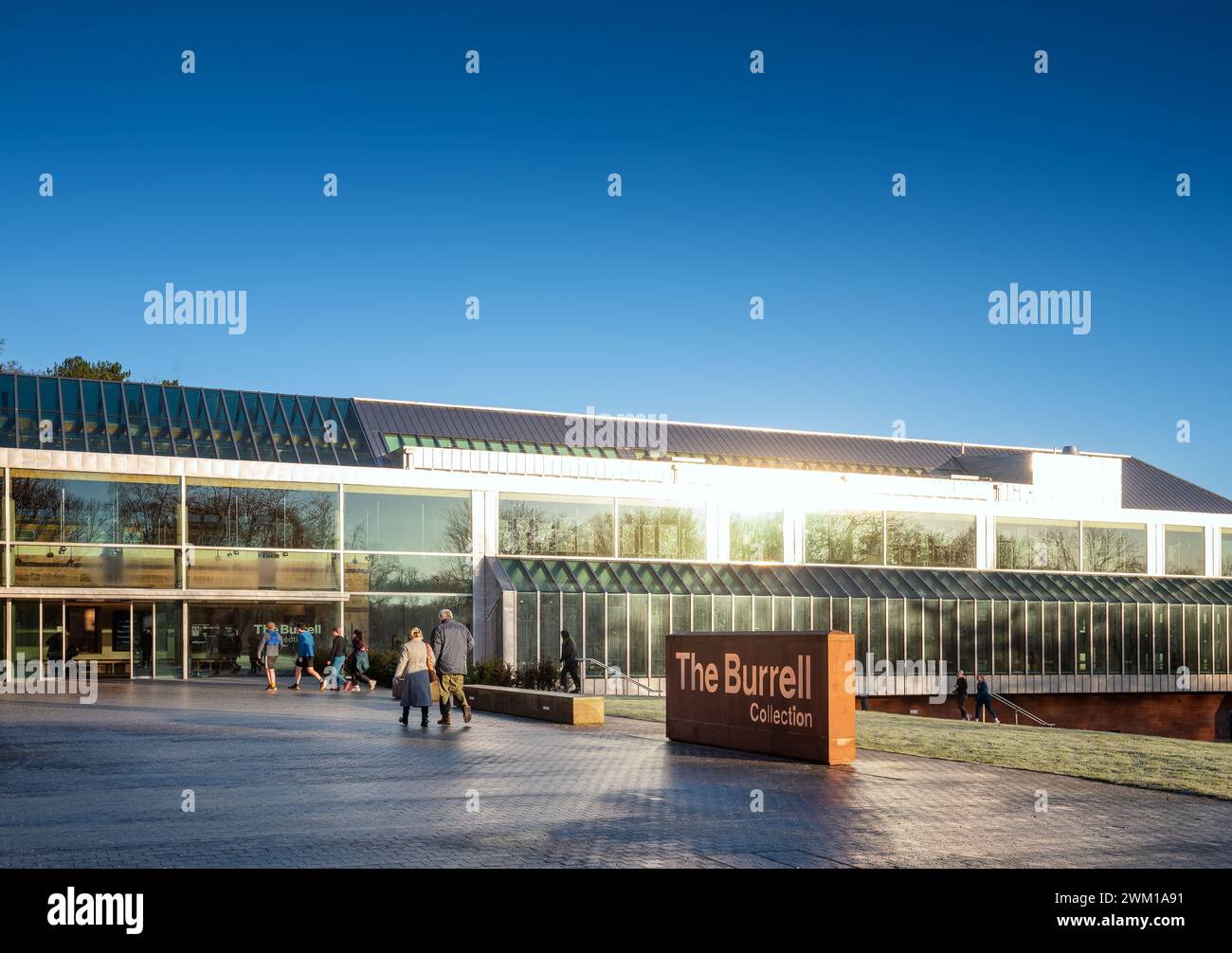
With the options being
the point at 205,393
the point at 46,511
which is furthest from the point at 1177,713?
the point at 46,511

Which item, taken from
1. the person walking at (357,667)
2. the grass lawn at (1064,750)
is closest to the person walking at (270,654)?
the person walking at (357,667)

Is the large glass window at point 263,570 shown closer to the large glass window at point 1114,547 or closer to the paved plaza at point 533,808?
the paved plaza at point 533,808

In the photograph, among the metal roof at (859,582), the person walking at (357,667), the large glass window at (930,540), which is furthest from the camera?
the large glass window at (930,540)

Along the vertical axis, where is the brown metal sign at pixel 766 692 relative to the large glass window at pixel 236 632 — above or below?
above

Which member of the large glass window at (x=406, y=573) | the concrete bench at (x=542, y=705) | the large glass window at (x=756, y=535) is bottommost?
the concrete bench at (x=542, y=705)

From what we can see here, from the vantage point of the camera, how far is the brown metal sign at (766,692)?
49.5 ft

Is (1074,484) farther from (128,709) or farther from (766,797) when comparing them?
(766,797)

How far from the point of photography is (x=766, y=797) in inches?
477

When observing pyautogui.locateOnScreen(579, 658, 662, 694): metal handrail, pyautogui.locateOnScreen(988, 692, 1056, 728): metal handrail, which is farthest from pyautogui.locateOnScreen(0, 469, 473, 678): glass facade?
pyautogui.locateOnScreen(988, 692, 1056, 728): metal handrail

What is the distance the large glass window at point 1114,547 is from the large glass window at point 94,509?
3688 centimetres

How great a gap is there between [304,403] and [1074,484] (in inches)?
1359

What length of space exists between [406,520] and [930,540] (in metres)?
21.5

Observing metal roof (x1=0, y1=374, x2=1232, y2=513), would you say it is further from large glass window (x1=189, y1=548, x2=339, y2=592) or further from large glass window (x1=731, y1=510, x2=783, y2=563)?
large glass window (x1=731, y1=510, x2=783, y2=563)

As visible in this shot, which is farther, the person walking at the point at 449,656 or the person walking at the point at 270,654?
the person walking at the point at 270,654
